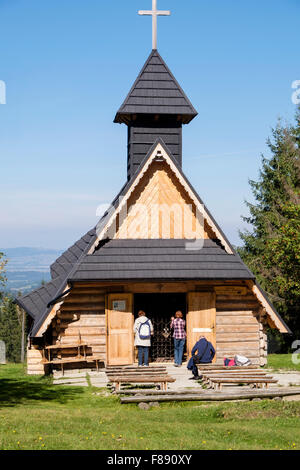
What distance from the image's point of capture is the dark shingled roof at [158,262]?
739 inches

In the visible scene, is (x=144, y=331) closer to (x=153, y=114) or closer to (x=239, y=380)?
(x=239, y=380)

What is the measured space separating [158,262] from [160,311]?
4879 mm

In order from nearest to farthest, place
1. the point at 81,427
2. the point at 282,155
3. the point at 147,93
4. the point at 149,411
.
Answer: the point at 81,427 → the point at 149,411 → the point at 147,93 → the point at 282,155

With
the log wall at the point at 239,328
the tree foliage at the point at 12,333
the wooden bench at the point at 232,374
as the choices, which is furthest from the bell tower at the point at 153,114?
the tree foliage at the point at 12,333

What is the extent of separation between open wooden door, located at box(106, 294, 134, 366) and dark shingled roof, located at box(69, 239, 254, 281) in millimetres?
978

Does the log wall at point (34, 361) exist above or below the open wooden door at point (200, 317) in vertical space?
below

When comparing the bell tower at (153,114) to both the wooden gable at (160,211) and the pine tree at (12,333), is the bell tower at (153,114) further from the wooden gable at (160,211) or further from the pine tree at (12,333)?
the pine tree at (12,333)

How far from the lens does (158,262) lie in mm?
19312

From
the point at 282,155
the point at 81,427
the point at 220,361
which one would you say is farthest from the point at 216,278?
the point at 282,155

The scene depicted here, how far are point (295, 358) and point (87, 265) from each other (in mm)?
8736

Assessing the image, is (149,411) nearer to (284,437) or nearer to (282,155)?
(284,437)

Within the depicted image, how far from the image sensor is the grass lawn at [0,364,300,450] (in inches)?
375

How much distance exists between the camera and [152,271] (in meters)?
19.0

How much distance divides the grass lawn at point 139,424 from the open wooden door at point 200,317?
5365 mm
